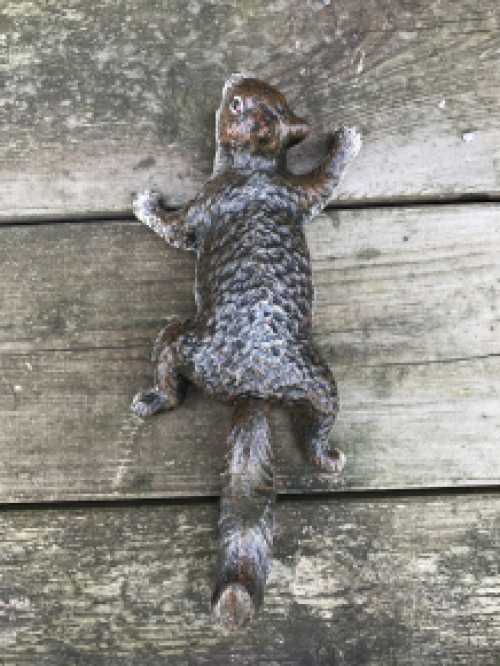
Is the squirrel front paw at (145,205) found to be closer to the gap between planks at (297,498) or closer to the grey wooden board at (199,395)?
the grey wooden board at (199,395)

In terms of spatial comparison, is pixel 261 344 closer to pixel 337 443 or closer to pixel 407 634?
pixel 337 443

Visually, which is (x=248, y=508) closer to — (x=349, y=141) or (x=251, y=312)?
(x=251, y=312)

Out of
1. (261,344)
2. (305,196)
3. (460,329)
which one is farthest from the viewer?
(460,329)

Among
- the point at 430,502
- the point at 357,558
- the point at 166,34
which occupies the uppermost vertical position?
the point at 166,34

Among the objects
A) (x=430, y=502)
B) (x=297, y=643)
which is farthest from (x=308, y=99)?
(x=297, y=643)

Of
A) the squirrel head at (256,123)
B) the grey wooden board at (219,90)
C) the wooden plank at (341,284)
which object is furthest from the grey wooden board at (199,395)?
the squirrel head at (256,123)

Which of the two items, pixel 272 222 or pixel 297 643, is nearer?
pixel 272 222

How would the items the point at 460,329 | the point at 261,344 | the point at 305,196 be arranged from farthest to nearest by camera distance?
the point at 460,329 < the point at 305,196 < the point at 261,344
